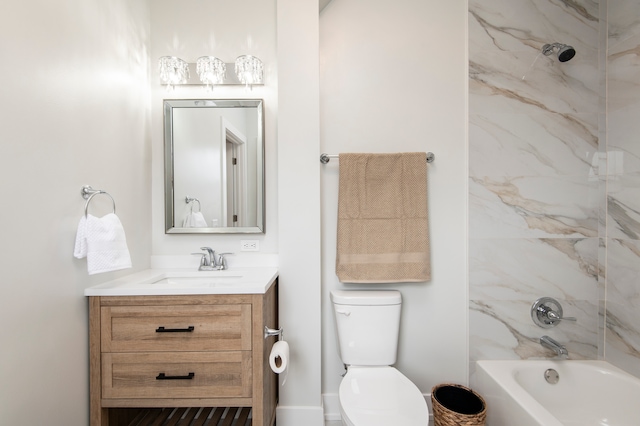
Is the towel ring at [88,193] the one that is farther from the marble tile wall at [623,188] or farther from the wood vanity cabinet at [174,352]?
the marble tile wall at [623,188]

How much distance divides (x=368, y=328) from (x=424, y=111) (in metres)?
1.33

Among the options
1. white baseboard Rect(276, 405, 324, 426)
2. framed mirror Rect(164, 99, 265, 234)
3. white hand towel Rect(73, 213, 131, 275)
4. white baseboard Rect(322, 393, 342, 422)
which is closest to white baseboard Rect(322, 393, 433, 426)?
white baseboard Rect(322, 393, 342, 422)

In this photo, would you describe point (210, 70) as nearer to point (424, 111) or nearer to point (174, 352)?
point (424, 111)

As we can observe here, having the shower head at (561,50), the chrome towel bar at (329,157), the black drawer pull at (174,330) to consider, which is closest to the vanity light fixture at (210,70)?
the chrome towel bar at (329,157)

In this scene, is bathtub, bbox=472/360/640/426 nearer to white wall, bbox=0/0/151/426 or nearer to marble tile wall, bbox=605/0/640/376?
marble tile wall, bbox=605/0/640/376

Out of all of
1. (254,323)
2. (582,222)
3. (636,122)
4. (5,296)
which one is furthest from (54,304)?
(636,122)

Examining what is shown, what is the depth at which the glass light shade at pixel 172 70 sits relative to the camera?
1720mm

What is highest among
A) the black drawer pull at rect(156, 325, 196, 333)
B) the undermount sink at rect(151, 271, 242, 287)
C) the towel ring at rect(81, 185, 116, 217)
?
the towel ring at rect(81, 185, 116, 217)

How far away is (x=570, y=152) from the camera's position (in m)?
1.71

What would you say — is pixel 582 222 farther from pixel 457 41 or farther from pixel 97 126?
pixel 97 126

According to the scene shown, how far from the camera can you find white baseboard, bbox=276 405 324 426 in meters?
1.67

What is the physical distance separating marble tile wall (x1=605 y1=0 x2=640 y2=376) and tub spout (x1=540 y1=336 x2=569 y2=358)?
0.28 m

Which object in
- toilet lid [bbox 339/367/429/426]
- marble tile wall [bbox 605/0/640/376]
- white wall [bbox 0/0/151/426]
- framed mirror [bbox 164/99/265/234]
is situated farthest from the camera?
framed mirror [bbox 164/99/265/234]

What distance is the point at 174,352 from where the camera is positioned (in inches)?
50.8
